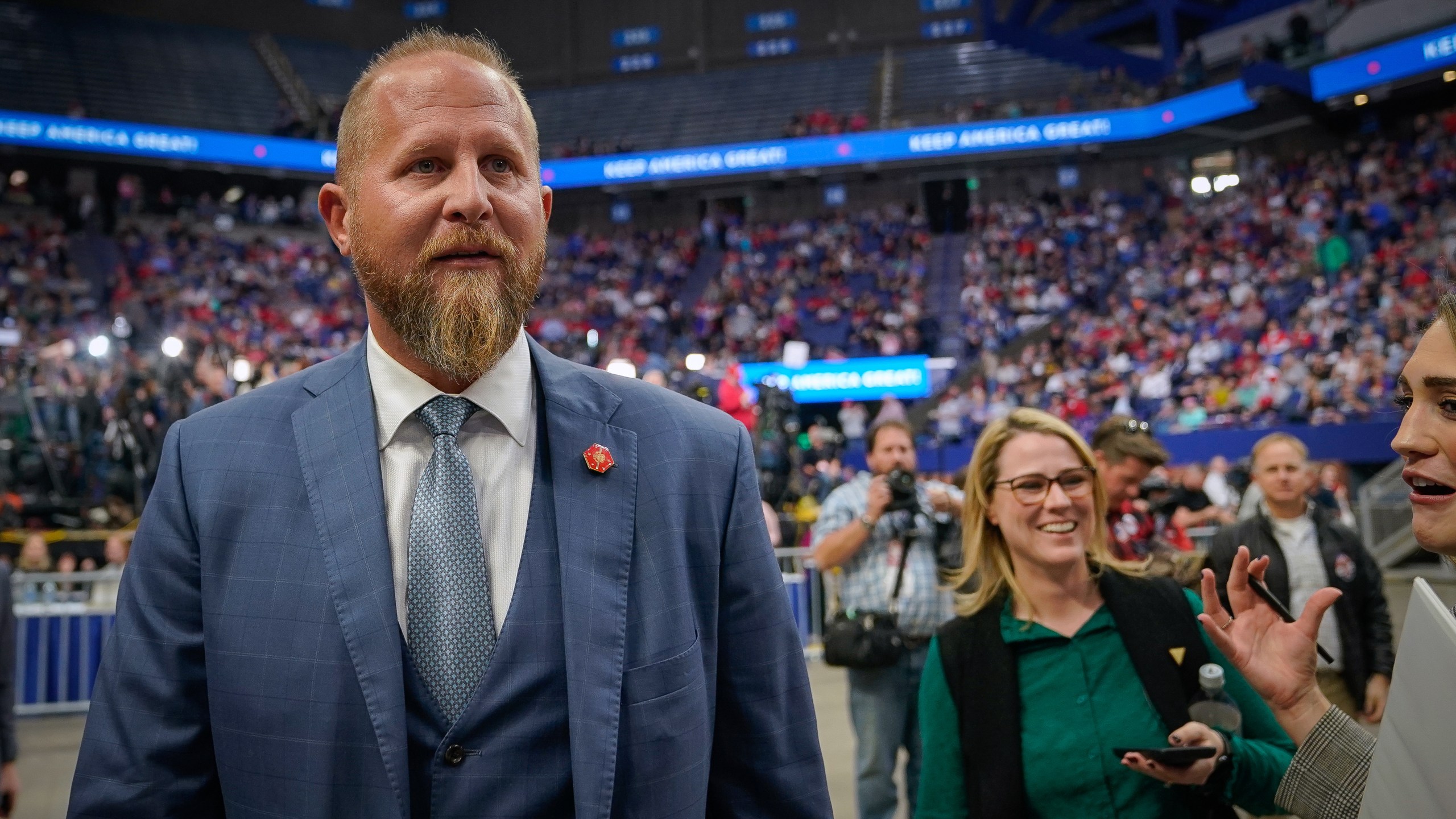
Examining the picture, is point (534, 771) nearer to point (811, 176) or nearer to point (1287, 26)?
point (1287, 26)

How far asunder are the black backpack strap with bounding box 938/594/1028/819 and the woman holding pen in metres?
0.48

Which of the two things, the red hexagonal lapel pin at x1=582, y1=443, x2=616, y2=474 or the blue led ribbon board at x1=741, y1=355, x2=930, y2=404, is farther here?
the blue led ribbon board at x1=741, y1=355, x2=930, y2=404

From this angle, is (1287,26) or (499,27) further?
(499,27)

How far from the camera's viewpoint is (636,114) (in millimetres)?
28531

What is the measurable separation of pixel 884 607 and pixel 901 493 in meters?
0.45

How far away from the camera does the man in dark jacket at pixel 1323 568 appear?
11.8ft

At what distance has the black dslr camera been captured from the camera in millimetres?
3922

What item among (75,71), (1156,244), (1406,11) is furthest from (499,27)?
(1406,11)

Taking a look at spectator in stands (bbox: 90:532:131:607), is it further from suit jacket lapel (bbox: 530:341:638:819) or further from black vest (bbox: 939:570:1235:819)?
suit jacket lapel (bbox: 530:341:638:819)

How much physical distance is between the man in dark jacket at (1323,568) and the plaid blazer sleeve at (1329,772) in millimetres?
1851

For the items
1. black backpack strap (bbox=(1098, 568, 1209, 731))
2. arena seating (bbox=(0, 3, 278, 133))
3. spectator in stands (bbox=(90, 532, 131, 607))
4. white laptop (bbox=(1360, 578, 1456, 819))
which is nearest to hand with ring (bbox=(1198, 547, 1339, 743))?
black backpack strap (bbox=(1098, 568, 1209, 731))

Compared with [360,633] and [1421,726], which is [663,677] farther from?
[1421,726]

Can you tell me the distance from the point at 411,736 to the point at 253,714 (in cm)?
21

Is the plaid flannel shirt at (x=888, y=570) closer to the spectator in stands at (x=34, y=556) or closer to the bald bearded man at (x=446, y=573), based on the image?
the bald bearded man at (x=446, y=573)
